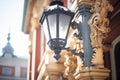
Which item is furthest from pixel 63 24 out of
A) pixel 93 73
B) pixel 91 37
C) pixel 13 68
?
pixel 13 68

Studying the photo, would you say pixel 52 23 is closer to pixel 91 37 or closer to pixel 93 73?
pixel 91 37

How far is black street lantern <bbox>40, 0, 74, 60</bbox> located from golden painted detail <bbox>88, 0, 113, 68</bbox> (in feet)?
1.14

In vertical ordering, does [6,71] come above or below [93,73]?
above

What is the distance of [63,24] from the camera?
4.09 m

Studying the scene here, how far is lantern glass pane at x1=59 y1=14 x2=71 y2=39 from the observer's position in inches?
160

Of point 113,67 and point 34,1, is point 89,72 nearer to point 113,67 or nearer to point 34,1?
point 113,67

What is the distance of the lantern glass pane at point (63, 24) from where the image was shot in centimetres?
406

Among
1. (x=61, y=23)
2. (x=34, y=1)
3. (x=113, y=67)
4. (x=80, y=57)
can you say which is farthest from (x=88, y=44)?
(x=34, y=1)

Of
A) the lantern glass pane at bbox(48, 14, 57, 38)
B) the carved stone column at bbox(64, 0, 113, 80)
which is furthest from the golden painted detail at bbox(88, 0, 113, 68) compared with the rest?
the lantern glass pane at bbox(48, 14, 57, 38)

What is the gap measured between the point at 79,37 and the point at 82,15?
310mm

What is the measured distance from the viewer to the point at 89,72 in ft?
12.3

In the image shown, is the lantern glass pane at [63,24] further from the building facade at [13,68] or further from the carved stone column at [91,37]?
the building facade at [13,68]

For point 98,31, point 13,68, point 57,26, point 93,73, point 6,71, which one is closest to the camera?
point 93,73

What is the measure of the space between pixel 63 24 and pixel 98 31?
0.50m
